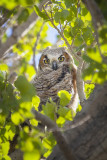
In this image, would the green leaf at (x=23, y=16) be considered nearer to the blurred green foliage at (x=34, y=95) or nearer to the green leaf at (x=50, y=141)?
the blurred green foliage at (x=34, y=95)

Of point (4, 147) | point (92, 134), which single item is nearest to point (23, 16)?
point (92, 134)

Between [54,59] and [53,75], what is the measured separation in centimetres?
42

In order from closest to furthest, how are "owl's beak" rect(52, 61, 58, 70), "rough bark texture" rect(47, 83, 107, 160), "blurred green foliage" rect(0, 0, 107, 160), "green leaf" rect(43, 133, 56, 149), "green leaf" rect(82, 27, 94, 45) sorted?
"blurred green foliage" rect(0, 0, 107, 160)
"rough bark texture" rect(47, 83, 107, 160)
"green leaf" rect(43, 133, 56, 149)
"green leaf" rect(82, 27, 94, 45)
"owl's beak" rect(52, 61, 58, 70)

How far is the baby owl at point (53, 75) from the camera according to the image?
4254 millimetres

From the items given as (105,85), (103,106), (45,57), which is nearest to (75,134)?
(103,106)

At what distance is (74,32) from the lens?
2.61 m

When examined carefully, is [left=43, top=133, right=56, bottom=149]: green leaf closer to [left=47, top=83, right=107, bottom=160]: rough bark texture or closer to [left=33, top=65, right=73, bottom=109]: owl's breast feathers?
[left=47, top=83, right=107, bottom=160]: rough bark texture

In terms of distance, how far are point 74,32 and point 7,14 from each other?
0.68 m

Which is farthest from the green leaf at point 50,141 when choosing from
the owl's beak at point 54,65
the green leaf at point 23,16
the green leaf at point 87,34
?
the owl's beak at point 54,65

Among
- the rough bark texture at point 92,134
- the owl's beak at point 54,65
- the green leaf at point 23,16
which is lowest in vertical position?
the rough bark texture at point 92,134

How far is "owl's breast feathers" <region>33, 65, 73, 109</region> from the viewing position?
13.9 feet

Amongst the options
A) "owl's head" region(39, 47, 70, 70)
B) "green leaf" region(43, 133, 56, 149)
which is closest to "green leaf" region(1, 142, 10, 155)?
"green leaf" region(43, 133, 56, 149)

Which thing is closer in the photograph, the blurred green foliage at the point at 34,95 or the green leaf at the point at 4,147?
the blurred green foliage at the point at 34,95

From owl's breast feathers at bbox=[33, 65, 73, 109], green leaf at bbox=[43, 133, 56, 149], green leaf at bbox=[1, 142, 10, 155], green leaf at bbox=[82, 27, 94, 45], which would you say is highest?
owl's breast feathers at bbox=[33, 65, 73, 109]
